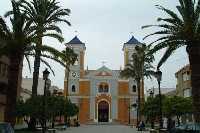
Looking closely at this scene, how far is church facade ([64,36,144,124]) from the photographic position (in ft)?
355

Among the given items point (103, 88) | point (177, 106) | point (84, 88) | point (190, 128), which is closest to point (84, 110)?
point (84, 88)

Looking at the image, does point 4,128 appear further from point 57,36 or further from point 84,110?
point 84,110

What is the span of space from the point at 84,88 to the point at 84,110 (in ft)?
19.4

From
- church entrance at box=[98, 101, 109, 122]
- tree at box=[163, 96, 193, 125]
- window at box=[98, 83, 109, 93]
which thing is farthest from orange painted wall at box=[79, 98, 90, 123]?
tree at box=[163, 96, 193, 125]

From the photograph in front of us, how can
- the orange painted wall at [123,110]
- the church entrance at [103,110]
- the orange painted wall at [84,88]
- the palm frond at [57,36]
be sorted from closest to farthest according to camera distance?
1. the palm frond at [57,36]
2. the orange painted wall at [123,110]
3. the church entrance at [103,110]
4. the orange painted wall at [84,88]

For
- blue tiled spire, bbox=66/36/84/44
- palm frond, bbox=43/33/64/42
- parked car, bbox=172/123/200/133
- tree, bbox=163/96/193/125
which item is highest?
blue tiled spire, bbox=66/36/84/44

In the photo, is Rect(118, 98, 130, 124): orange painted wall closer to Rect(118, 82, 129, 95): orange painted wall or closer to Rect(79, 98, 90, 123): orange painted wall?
Rect(118, 82, 129, 95): orange painted wall

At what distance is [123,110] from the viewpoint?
10819 cm

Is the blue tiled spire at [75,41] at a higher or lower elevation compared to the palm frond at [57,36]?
higher

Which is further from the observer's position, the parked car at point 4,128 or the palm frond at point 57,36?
→ the palm frond at point 57,36

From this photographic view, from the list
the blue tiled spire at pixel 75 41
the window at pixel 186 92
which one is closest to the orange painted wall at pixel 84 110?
the blue tiled spire at pixel 75 41

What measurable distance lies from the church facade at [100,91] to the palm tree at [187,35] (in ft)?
243

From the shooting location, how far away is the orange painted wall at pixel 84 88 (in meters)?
110

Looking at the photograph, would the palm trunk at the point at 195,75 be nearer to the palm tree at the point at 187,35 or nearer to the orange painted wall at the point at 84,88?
the palm tree at the point at 187,35
